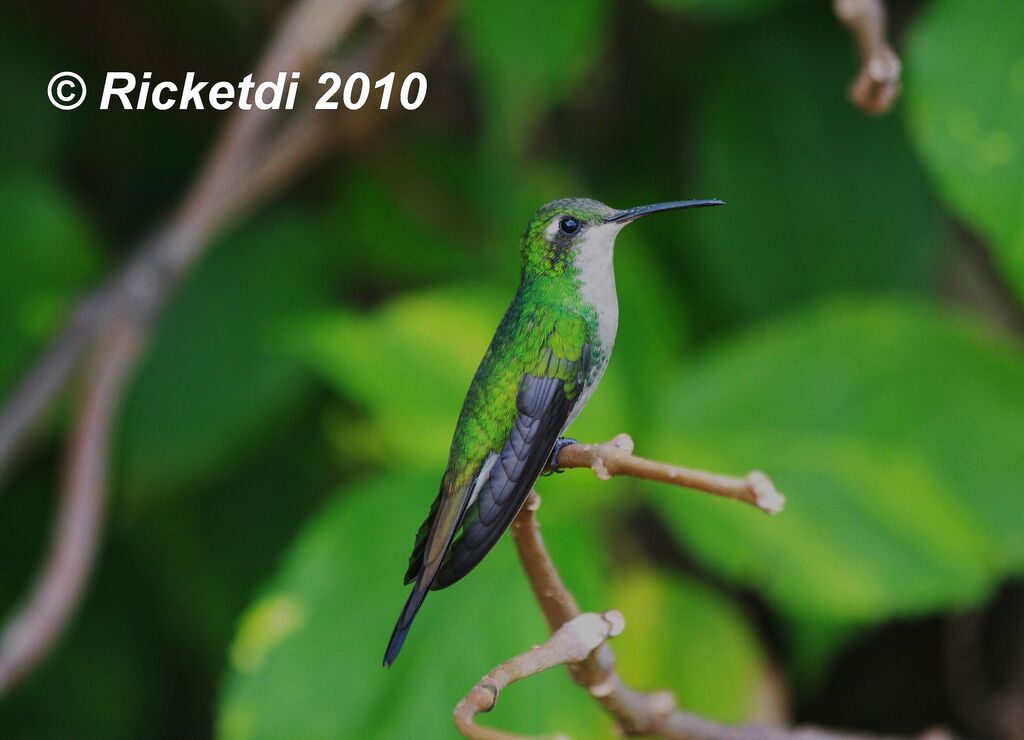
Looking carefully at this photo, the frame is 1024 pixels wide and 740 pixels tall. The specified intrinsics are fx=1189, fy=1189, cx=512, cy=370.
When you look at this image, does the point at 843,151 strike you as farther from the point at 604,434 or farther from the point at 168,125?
the point at 168,125

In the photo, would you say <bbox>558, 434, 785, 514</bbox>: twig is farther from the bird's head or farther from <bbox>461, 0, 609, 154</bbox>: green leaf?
<bbox>461, 0, 609, 154</bbox>: green leaf

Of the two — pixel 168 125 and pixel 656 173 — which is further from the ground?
pixel 168 125

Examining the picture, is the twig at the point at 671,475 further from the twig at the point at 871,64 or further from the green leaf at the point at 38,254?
the green leaf at the point at 38,254

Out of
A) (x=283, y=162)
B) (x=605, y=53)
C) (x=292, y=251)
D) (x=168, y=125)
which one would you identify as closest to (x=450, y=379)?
(x=283, y=162)

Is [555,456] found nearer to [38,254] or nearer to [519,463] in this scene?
[519,463]

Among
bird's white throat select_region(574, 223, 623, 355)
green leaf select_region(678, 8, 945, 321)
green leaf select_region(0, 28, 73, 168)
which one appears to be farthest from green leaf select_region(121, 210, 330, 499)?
bird's white throat select_region(574, 223, 623, 355)

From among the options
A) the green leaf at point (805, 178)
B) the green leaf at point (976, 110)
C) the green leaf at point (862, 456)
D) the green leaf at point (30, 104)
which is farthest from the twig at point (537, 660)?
the green leaf at point (30, 104)
